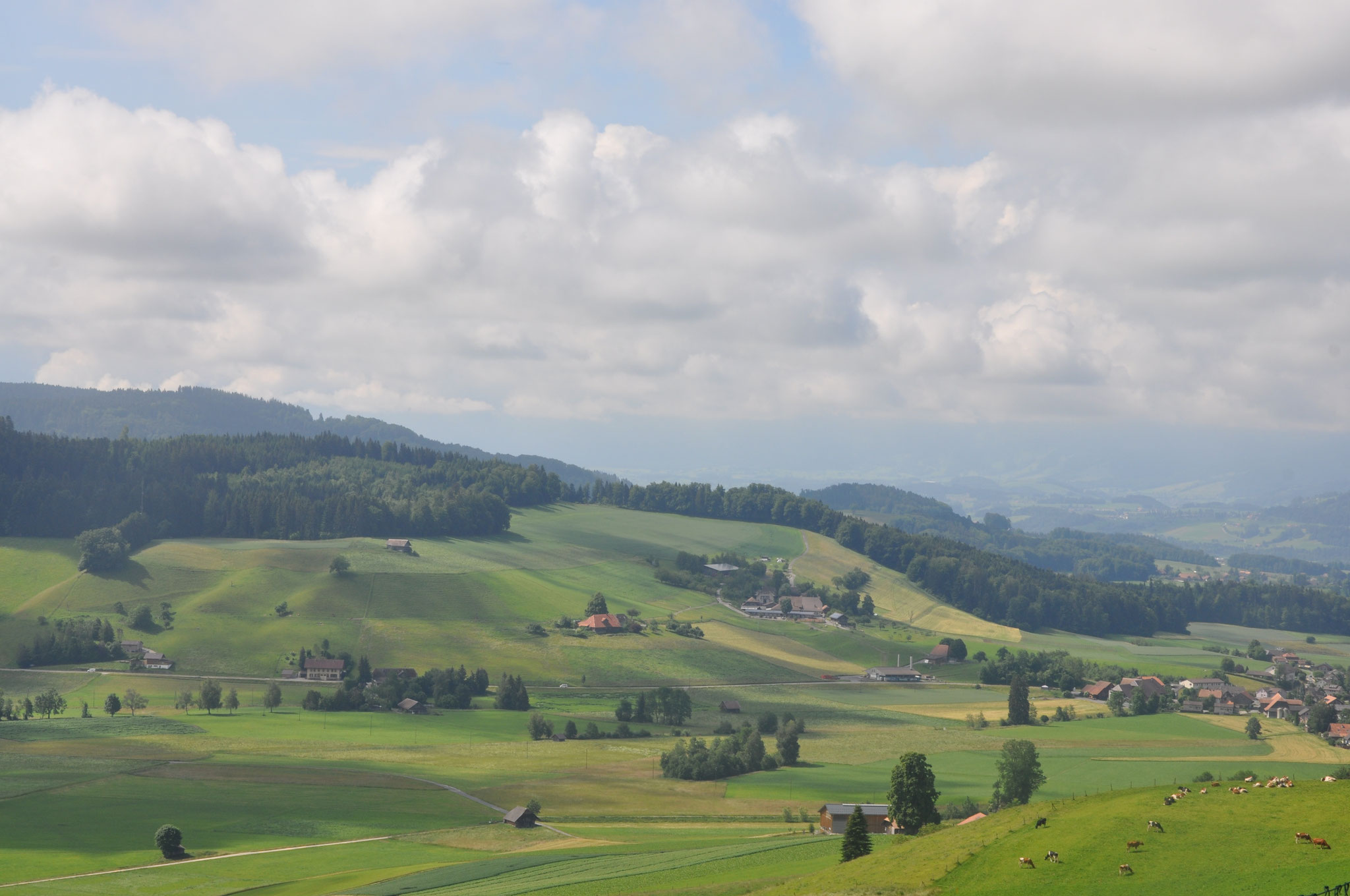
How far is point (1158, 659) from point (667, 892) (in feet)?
523

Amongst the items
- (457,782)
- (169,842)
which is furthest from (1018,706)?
(169,842)

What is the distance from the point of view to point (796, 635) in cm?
19100

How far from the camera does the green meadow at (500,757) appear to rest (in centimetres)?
5703

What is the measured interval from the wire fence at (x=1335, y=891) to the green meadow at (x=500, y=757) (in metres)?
1.22

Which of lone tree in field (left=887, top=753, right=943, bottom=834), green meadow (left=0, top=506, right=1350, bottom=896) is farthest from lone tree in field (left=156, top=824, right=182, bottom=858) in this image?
lone tree in field (left=887, top=753, right=943, bottom=834)

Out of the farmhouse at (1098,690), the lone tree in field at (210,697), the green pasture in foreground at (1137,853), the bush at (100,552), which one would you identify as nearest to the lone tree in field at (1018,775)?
the green pasture in foreground at (1137,853)

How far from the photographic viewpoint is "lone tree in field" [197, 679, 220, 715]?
127 m

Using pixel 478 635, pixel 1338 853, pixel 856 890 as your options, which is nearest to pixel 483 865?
pixel 856 890

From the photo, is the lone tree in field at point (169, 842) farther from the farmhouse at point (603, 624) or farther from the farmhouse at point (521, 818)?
the farmhouse at point (603, 624)

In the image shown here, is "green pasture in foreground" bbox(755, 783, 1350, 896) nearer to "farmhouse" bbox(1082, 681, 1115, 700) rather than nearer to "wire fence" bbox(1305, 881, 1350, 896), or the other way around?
"wire fence" bbox(1305, 881, 1350, 896)

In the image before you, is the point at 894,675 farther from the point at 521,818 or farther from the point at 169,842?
the point at 169,842

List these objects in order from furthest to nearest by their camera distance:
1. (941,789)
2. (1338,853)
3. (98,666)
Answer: (98,666), (941,789), (1338,853)

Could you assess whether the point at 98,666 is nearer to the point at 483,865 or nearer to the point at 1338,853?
the point at 483,865

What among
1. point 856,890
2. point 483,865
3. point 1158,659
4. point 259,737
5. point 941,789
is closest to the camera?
point 856,890
